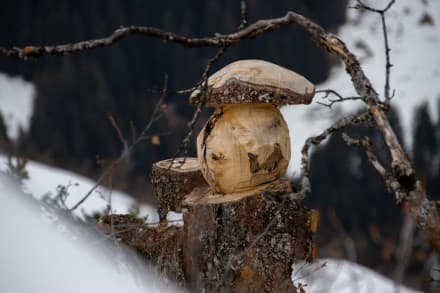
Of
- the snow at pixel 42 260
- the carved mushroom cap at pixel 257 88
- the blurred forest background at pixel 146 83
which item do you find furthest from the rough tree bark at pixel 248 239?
the blurred forest background at pixel 146 83

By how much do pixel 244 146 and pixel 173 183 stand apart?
0.65 m

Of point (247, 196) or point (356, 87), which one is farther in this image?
point (247, 196)

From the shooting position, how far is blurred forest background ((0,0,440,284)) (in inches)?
334

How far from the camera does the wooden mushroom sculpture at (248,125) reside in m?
2.70

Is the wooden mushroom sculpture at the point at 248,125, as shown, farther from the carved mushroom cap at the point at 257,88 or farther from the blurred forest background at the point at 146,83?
the blurred forest background at the point at 146,83

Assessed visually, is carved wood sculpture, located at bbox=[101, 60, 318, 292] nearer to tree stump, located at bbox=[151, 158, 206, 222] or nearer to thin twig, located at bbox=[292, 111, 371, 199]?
tree stump, located at bbox=[151, 158, 206, 222]

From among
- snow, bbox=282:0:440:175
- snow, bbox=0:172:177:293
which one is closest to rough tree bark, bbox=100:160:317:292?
snow, bbox=0:172:177:293

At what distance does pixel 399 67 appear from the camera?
30.1 feet

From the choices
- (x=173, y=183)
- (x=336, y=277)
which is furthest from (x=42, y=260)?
(x=173, y=183)

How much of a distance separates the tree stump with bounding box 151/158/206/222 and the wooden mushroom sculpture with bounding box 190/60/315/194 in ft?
1.01

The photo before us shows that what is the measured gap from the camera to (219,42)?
7.51 feet

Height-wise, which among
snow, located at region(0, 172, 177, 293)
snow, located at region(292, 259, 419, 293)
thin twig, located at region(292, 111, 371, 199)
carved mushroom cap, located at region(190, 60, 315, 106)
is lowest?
snow, located at region(292, 259, 419, 293)

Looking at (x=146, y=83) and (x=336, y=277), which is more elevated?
(x=146, y=83)

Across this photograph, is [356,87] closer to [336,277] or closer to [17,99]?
[336,277]
